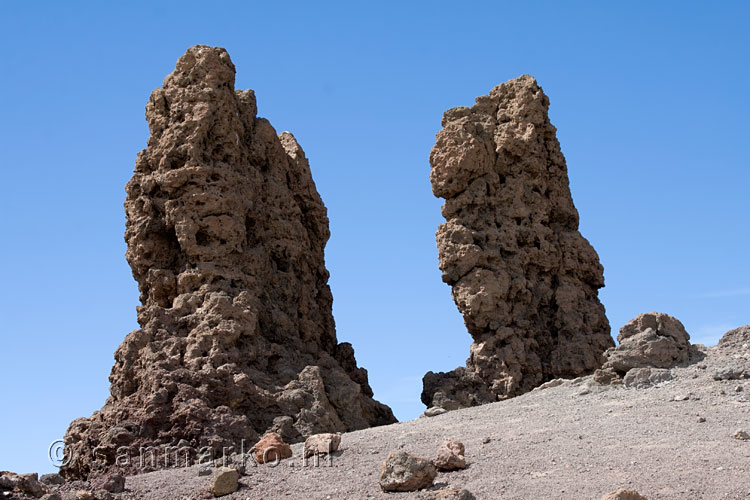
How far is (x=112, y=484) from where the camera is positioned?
12055 millimetres

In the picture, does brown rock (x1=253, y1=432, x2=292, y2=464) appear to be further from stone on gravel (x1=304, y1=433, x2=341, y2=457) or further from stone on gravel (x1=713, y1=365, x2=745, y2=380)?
stone on gravel (x1=713, y1=365, x2=745, y2=380)

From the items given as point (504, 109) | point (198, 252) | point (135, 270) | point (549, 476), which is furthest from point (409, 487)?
point (504, 109)

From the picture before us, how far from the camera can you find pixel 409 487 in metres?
10.6

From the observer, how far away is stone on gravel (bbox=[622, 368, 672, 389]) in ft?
46.3

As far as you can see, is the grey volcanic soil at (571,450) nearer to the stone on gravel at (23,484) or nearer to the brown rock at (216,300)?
the stone on gravel at (23,484)

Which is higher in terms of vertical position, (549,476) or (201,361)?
(201,361)

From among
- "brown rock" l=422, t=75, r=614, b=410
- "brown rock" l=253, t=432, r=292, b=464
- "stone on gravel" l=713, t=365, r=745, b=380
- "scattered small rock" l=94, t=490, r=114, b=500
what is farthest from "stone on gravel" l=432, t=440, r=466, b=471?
"brown rock" l=422, t=75, r=614, b=410

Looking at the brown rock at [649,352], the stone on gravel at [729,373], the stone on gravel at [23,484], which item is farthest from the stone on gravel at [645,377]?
the stone on gravel at [23,484]

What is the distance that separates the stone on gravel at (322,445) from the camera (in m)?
12.4

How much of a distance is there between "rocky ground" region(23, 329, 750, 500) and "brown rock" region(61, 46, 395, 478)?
7.42ft

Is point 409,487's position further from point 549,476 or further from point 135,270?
point 135,270

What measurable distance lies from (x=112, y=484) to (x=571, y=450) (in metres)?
5.44

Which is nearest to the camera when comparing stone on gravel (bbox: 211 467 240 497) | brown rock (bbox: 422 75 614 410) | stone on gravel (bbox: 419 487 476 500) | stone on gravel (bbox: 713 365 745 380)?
stone on gravel (bbox: 419 487 476 500)

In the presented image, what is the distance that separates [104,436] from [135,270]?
3583 millimetres
